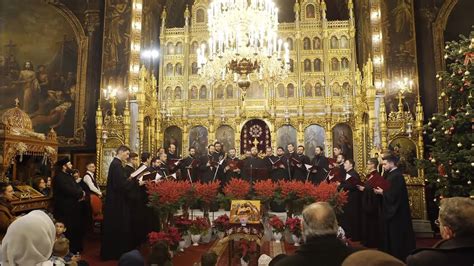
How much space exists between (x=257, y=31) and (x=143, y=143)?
6.78 meters

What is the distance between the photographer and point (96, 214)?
397 inches

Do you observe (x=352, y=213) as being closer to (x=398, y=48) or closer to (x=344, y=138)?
(x=344, y=138)

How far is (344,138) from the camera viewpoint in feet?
50.6

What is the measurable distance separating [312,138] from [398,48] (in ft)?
16.2

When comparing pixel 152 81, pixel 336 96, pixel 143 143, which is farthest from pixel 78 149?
pixel 336 96

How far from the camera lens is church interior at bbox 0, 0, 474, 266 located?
286 inches

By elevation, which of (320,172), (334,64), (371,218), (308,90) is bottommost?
(371,218)

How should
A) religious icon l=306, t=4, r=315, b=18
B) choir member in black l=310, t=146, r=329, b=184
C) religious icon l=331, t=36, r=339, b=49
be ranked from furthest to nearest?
religious icon l=306, t=4, r=315, b=18 → religious icon l=331, t=36, r=339, b=49 → choir member in black l=310, t=146, r=329, b=184

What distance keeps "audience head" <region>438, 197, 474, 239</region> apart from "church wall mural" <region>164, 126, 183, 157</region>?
1374 centimetres

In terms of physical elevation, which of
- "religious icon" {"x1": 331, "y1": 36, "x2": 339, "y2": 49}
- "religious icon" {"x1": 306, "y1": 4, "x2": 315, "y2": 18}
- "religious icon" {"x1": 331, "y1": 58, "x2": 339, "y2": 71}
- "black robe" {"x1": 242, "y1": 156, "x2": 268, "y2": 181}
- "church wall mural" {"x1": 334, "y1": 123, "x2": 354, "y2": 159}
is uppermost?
"religious icon" {"x1": 306, "y1": 4, "x2": 315, "y2": 18}

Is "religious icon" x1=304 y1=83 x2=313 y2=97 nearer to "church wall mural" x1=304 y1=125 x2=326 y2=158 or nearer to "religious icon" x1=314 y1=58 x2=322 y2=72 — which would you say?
"religious icon" x1=314 y1=58 x2=322 y2=72

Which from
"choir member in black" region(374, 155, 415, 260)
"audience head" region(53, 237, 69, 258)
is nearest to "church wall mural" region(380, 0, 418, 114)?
"choir member in black" region(374, 155, 415, 260)

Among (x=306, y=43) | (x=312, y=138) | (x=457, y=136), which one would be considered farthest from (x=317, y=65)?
(x=457, y=136)

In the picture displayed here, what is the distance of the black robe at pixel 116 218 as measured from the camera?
24.5 feet
